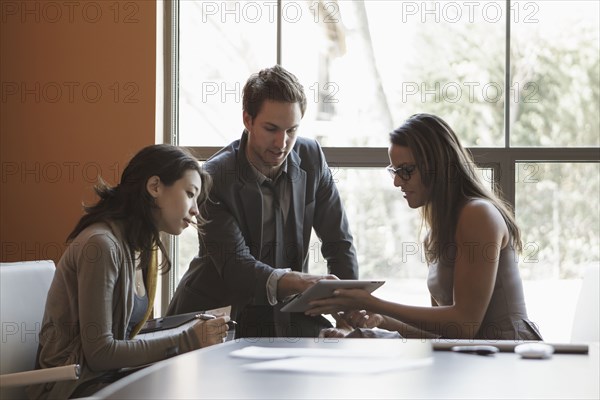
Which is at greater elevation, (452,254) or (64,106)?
(64,106)

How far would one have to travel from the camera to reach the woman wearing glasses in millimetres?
2859

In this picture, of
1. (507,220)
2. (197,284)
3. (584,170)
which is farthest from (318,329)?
(584,170)

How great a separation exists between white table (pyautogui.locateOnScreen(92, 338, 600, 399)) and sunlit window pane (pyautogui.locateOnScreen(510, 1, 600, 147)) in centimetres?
206

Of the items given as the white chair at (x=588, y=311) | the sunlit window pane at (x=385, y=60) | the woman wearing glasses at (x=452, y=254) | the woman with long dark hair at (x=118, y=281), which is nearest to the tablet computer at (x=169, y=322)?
the woman with long dark hair at (x=118, y=281)

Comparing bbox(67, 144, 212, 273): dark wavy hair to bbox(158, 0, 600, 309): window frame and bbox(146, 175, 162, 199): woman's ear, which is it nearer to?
bbox(146, 175, 162, 199): woman's ear

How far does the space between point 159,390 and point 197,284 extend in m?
1.59

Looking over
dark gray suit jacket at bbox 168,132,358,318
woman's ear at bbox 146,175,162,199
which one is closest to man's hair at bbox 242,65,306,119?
dark gray suit jacket at bbox 168,132,358,318

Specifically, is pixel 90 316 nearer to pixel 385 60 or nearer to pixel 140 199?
pixel 140 199

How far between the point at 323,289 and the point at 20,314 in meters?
1.00

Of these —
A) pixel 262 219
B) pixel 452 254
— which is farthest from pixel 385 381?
pixel 262 219

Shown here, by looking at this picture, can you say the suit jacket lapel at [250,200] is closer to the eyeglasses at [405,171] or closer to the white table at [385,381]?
the eyeglasses at [405,171]

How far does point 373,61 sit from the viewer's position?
424cm

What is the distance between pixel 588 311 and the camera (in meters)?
3.28

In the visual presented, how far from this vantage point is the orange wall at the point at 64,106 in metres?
4.09
